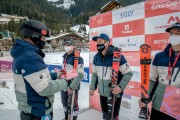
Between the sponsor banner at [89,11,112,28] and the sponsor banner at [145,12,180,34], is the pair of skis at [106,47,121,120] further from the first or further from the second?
the sponsor banner at [89,11,112,28]

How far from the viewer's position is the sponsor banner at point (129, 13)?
345 centimetres

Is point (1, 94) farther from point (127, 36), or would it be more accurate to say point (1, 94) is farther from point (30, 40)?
point (30, 40)

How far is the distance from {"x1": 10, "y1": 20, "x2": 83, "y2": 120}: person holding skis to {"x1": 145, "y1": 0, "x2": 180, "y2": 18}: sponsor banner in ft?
6.63

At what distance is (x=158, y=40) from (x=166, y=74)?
4.05 feet

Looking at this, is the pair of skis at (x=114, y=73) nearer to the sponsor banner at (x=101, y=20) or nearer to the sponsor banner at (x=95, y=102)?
the sponsor banner at (x=101, y=20)

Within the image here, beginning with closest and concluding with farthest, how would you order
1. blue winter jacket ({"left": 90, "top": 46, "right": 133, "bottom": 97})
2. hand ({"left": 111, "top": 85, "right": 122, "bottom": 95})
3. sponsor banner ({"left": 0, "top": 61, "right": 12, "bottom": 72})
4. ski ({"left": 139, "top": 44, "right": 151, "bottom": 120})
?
1. ski ({"left": 139, "top": 44, "right": 151, "bottom": 120})
2. hand ({"left": 111, "top": 85, "right": 122, "bottom": 95})
3. blue winter jacket ({"left": 90, "top": 46, "right": 133, "bottom": 97})
4. sponsor banner ({"left": 0, "top": 61, "right": 12, "bottom": 72})

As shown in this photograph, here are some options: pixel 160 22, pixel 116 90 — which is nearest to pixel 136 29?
pixel 160 22

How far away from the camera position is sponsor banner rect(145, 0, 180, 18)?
9.44 feet

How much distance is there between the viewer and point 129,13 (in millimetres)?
3656

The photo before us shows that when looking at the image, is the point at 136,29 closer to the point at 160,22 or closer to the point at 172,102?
the point at 160,22

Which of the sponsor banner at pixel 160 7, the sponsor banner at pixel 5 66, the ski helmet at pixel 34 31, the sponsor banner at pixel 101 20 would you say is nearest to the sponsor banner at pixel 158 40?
the sponsor banner at pixel 160 7

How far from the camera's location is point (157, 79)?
2.21m

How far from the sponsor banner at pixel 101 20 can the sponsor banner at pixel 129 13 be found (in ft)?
0.44

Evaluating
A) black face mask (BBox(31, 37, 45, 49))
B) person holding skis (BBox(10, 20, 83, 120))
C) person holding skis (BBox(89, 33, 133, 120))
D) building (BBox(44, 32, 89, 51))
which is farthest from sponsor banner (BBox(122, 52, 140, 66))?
building (BBox(44, 32, 89, 51))
